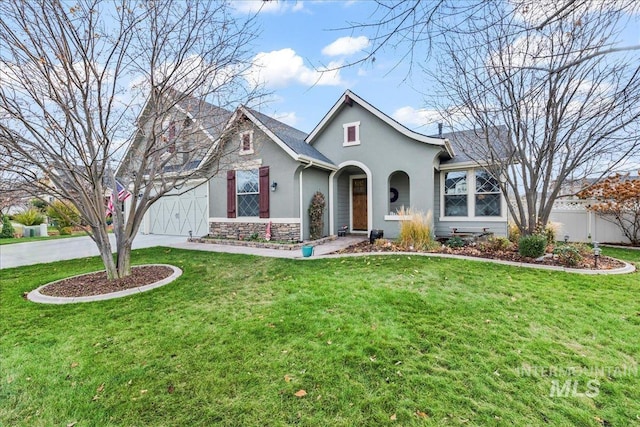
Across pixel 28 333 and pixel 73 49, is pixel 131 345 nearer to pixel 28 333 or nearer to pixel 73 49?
pixel 28 333

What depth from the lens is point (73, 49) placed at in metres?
5.26

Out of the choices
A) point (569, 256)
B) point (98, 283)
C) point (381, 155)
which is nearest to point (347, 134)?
point (381, 155)

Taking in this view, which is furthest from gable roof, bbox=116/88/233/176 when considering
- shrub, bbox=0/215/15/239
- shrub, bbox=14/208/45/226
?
shrub, bbox=14/208/45/226

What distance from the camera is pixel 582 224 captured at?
1123 centimetres

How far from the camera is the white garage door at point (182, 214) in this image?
44.2 feet

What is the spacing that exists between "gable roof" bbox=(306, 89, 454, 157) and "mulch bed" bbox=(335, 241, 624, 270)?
3.89 metres

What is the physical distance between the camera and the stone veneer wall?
10586 mm

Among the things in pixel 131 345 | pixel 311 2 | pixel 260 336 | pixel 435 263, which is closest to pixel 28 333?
pixel 131 345

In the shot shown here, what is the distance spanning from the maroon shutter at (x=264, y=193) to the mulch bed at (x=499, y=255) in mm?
3613

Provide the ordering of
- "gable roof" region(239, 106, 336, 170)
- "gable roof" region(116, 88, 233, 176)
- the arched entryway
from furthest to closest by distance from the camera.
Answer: the arched entryway, "gable roof" region(239, 106, 336, 170), "gable roof" region(116, 88, 233, 176)

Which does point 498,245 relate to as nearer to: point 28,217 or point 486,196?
point 486,196

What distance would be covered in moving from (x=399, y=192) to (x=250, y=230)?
260 inches

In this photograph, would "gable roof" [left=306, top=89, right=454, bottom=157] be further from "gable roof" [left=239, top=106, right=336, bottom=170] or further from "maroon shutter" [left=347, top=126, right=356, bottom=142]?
"gable roof" [left=239, top=106, right=336, bottom=170]

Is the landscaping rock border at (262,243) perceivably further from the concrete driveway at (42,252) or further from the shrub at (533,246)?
the shrub at (533,246)
